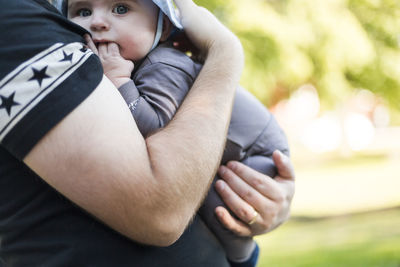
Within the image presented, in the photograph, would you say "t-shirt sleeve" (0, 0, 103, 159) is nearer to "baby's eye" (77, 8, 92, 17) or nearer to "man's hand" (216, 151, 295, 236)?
"baby's eye" (77, 8, 92, 17)

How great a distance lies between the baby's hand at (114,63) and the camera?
60.5 inches

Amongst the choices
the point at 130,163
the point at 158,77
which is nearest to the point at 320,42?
the point at 158,77

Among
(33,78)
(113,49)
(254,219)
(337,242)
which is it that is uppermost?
(33,78)

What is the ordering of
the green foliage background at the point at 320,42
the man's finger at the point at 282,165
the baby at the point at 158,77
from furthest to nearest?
the green foliage background at the point at 320,42, the man's finger at the point at 282,165, the baby at the point at 158,77

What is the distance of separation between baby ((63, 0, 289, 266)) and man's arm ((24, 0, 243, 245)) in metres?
Result: 0.13

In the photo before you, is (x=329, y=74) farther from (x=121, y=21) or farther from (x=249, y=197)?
(x=121, y=21)

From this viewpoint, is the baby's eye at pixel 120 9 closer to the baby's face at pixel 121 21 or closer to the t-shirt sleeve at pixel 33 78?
the baby's face at pixel 121 21

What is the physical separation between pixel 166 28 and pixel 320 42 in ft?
26.4

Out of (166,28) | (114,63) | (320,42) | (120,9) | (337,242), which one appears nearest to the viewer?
(114,63)

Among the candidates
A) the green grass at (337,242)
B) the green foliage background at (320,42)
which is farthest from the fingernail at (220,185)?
the green grass at (337,242)

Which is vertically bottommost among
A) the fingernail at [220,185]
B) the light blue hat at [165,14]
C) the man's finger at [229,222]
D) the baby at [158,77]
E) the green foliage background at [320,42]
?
the green foliage background at [320,42]

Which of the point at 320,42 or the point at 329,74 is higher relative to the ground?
the point at 320,42

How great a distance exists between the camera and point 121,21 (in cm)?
168

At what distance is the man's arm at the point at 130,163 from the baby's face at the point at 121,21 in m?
0.37
